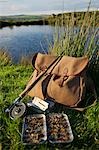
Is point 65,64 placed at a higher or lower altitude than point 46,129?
higher

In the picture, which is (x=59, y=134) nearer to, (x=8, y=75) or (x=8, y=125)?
(x=8, y=125)

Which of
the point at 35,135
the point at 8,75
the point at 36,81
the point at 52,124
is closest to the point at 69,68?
the point at 36,81

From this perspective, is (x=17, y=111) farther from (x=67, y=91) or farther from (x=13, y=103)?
(x=67, y=91)

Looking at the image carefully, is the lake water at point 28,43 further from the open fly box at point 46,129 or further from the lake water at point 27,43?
the open fly box at point 46,129

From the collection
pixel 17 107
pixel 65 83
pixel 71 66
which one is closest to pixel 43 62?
pixel 71 66

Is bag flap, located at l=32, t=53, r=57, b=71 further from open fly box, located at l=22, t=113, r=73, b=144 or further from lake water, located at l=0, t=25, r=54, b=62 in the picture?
lake water, located at l=0, t=25, r=54, b=62

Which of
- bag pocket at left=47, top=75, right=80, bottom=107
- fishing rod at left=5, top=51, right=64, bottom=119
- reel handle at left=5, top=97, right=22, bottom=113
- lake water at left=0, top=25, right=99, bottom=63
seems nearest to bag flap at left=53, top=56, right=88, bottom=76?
bag pocket at left=47, top=75, right=80, bottom=107
